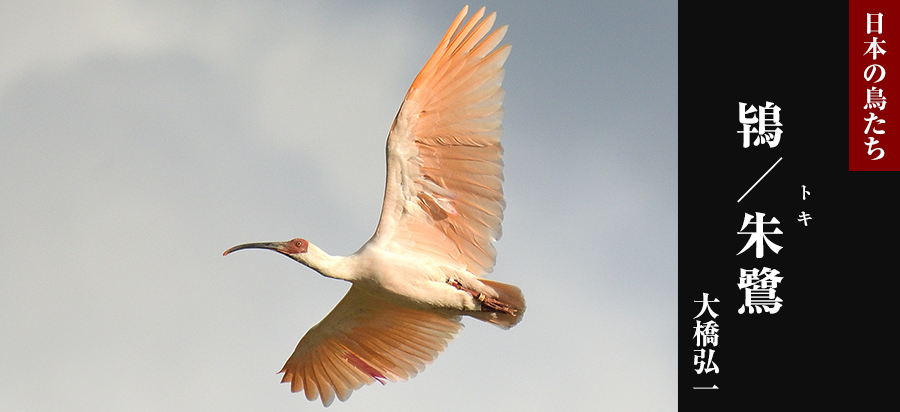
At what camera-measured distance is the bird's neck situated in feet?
40.8

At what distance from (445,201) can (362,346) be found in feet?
8.26

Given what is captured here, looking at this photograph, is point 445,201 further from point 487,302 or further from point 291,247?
point 291,247

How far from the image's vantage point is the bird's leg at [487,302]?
40.4 feet

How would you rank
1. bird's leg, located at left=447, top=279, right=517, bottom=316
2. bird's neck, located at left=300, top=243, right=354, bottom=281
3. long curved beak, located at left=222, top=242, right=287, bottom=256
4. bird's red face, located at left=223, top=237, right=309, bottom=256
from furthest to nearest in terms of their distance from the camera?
1. long curved beak, located at left=222, top=242, right=287, bottom=256
2. bird's red face, located at left=223, top=237, right=309, bottom=256
3. bird's neck, located at left=300, top=243, right=354, bottom=281
4. bird's leg, located at left=447, top=279, right=517, bottom=316

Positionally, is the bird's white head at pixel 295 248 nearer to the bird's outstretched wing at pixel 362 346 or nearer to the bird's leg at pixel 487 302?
the bird's outstretched wing at pixel 362 346

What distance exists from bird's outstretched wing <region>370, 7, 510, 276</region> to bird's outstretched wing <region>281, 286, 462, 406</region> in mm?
1315

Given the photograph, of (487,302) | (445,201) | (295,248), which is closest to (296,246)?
(295,248)

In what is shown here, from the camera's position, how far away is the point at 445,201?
12.6 meters

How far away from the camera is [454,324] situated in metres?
13.8

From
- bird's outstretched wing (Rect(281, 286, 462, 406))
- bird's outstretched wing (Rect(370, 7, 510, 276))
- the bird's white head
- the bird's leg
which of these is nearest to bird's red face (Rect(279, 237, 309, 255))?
the bird's white head

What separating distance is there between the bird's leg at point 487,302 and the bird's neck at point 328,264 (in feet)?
3.64

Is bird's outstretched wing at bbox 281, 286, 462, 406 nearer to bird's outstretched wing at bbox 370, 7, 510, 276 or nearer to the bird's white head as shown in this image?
the bird's white head

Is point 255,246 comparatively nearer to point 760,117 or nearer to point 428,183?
point 428,183

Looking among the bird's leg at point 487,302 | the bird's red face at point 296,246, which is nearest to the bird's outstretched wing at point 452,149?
the bird's leg at point 487,302
